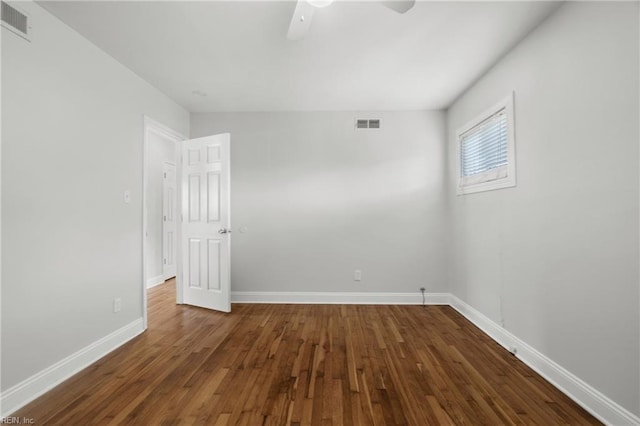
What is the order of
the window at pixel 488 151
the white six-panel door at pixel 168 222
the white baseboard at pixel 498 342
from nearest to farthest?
the white baseboard at pixel 498 342 < the window at pixel 488 151 < the white six-panel door at pixel 168 222

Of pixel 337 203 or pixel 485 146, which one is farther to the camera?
pixel 337 203

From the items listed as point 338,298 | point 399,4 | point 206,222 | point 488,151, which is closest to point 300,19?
point 399,4

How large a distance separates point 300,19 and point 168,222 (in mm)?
4878

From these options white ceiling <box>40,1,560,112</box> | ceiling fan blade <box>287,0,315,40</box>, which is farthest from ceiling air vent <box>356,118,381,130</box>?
ceiling fan blade <box>287,0,315,40</box>

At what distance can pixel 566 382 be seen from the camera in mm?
1877

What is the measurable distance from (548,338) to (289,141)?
3346mm

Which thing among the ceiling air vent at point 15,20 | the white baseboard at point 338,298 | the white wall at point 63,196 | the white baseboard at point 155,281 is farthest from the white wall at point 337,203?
the ceiling air vent at point 15,20

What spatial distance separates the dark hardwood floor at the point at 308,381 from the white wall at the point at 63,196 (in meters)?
0.39

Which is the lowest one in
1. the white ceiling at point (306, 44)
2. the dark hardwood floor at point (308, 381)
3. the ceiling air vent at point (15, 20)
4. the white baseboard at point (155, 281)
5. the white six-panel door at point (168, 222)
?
the dark hardwood floor at point (308, 381)

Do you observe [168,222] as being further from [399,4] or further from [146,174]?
[399,4]

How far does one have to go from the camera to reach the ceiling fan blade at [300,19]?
1.57m

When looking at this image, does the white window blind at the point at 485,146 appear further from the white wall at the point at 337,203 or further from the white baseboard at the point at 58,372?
the white baseboard at the point at 58,372

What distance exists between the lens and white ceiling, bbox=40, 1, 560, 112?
195 centimetres

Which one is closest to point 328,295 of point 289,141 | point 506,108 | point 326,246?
point 326,246
